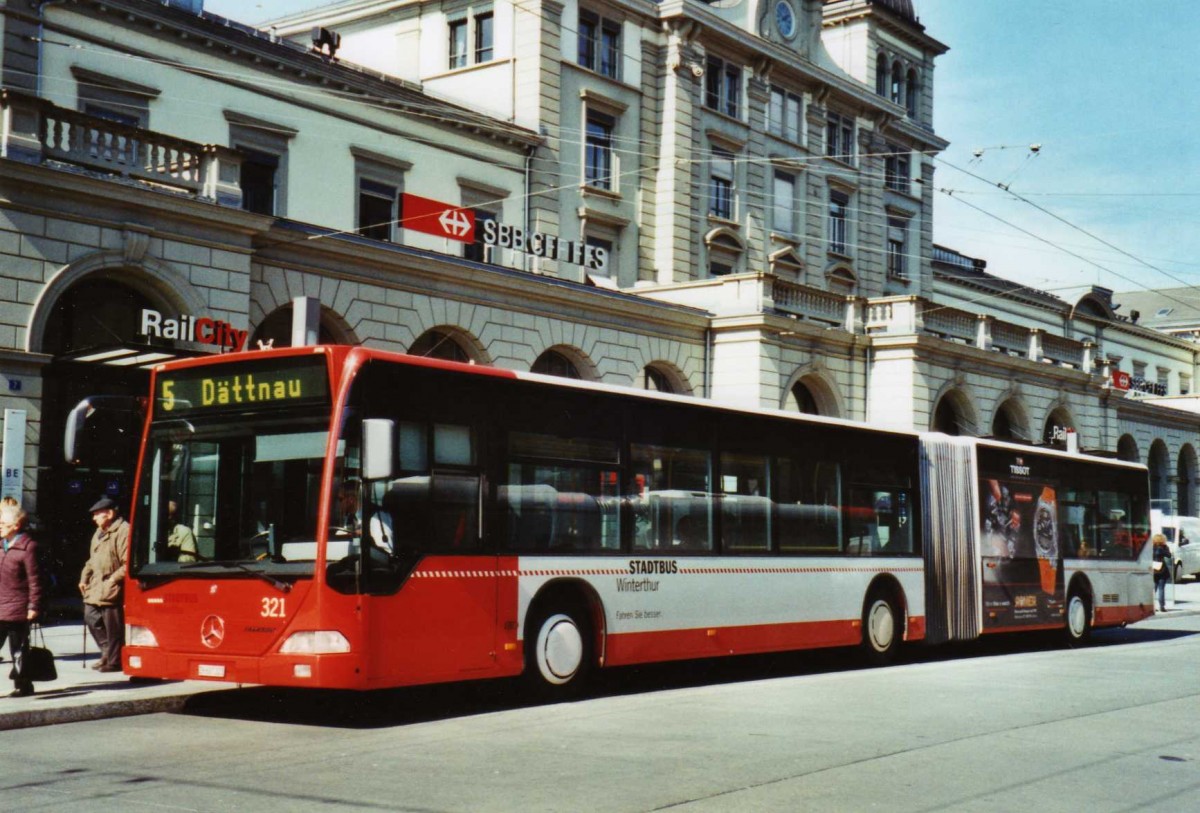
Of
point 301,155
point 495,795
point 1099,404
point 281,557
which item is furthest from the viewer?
point 1099,404

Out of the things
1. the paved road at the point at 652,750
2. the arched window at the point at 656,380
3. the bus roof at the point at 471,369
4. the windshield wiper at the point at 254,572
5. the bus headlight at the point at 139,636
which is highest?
the arched window at the point at 656,380

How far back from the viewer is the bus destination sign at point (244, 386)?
37.9 feet

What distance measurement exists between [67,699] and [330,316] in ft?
45.5

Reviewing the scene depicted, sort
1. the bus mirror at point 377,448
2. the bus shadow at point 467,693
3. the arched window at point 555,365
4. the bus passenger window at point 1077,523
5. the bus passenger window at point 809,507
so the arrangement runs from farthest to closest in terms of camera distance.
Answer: the arched window at point 555,365, the bus passenger window at point 1077,523, the bus passenger window at point 809,507, the bus shadow at point 467,693, the bus mirror at point 377,448

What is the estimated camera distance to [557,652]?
44.1 ft

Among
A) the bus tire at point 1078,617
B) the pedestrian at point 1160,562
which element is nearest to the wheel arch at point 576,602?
the bus tire at point 1078,617

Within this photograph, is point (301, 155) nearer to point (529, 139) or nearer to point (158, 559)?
point (529, 139)

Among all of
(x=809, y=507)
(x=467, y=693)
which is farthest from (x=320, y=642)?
(x=809, y=507)

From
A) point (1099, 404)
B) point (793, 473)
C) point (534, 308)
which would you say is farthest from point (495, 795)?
point (1099, 404)

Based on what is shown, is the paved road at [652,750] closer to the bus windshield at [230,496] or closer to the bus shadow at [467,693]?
the bus shadow at [467,693]

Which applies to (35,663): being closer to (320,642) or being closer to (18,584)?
(18,584)

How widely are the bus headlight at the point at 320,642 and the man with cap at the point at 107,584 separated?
3.99 m

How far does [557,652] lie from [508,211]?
75.8ft

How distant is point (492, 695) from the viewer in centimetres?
1417
